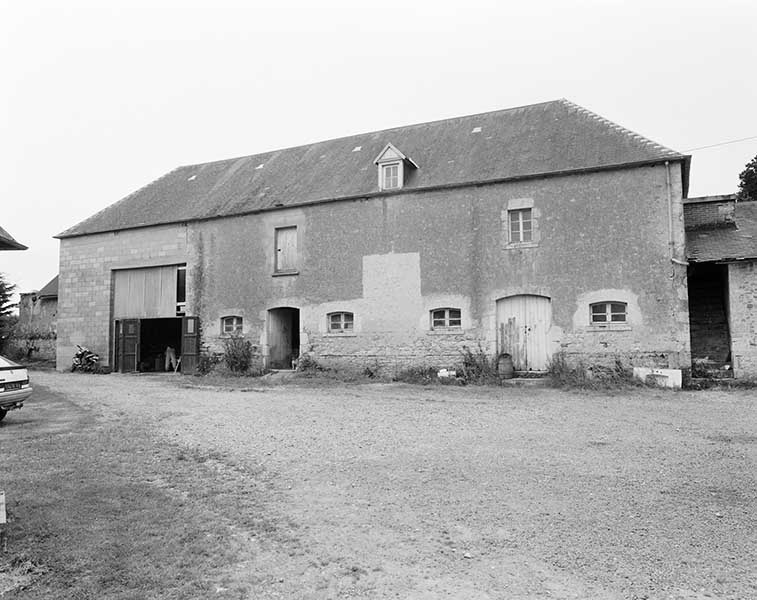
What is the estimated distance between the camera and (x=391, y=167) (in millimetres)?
16359

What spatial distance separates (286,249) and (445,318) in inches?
218

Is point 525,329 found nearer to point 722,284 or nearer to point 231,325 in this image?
point 722,284

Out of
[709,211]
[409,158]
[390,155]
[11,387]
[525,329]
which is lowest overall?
[11,387]

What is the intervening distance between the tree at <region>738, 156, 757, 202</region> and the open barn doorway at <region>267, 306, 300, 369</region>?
76.9ft

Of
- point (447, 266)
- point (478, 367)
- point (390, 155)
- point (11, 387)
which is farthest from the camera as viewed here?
point (390, 155)

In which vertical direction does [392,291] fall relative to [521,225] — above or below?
below

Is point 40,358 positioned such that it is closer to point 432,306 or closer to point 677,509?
point 432,306

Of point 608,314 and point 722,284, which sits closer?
point 608,314

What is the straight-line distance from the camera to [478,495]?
4922 mm

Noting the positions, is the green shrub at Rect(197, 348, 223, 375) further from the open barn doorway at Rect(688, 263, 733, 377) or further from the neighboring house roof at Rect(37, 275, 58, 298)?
the neighboring house roof at Rect(37, 275, 58, 298)

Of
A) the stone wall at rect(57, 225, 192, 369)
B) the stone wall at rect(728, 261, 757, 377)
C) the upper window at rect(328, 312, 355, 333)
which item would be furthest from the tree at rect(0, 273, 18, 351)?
the stone wall at rect(728, 261, 757, 377)

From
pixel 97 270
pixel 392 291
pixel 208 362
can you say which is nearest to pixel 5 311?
pixel 97 270

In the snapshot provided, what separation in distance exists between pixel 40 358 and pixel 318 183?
17.3 meters

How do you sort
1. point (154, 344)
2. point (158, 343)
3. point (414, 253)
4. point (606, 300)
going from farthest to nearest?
point (158, 343)
point (154, 344)
point (414, 253)
point (606, 300)
